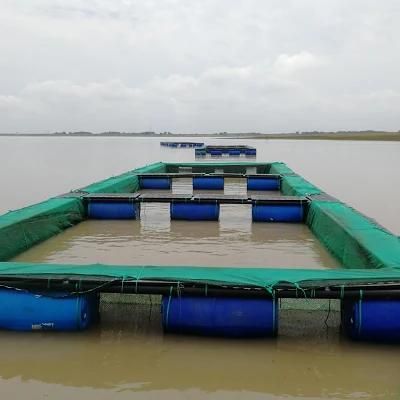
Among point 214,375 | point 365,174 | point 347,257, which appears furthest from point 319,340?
point 365,174

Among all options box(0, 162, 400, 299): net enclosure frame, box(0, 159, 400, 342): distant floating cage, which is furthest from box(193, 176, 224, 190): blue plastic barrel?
box(0, 159, 400, 342): distant floating cage

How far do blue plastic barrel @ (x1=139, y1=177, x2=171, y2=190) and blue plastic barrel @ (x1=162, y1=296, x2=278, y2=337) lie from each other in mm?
11897

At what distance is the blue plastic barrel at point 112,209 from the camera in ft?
32.9

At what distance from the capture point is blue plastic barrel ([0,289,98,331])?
4105 millimetres

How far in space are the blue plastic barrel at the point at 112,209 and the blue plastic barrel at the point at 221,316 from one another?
6.09 m

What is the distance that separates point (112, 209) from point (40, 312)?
607 cm

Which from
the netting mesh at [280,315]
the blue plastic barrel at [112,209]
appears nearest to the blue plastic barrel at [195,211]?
the blue plastic barrel at [112,209]

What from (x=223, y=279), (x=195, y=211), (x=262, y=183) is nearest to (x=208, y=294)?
(x=223, y=279)

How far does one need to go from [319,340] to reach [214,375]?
1124 mm

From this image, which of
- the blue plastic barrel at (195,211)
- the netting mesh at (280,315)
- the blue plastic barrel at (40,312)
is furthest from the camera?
the blue plastic barrel at (195,211)

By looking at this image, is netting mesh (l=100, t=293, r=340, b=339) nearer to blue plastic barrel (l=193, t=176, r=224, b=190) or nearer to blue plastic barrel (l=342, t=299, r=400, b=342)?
blue plastic barrel (l=342, t=299, r=400, b=342)

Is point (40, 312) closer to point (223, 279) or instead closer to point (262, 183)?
point (223, 279)

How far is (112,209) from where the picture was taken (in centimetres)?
1012

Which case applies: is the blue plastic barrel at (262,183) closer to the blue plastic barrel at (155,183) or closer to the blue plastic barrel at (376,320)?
the blue plastic barrel at (155,183)
